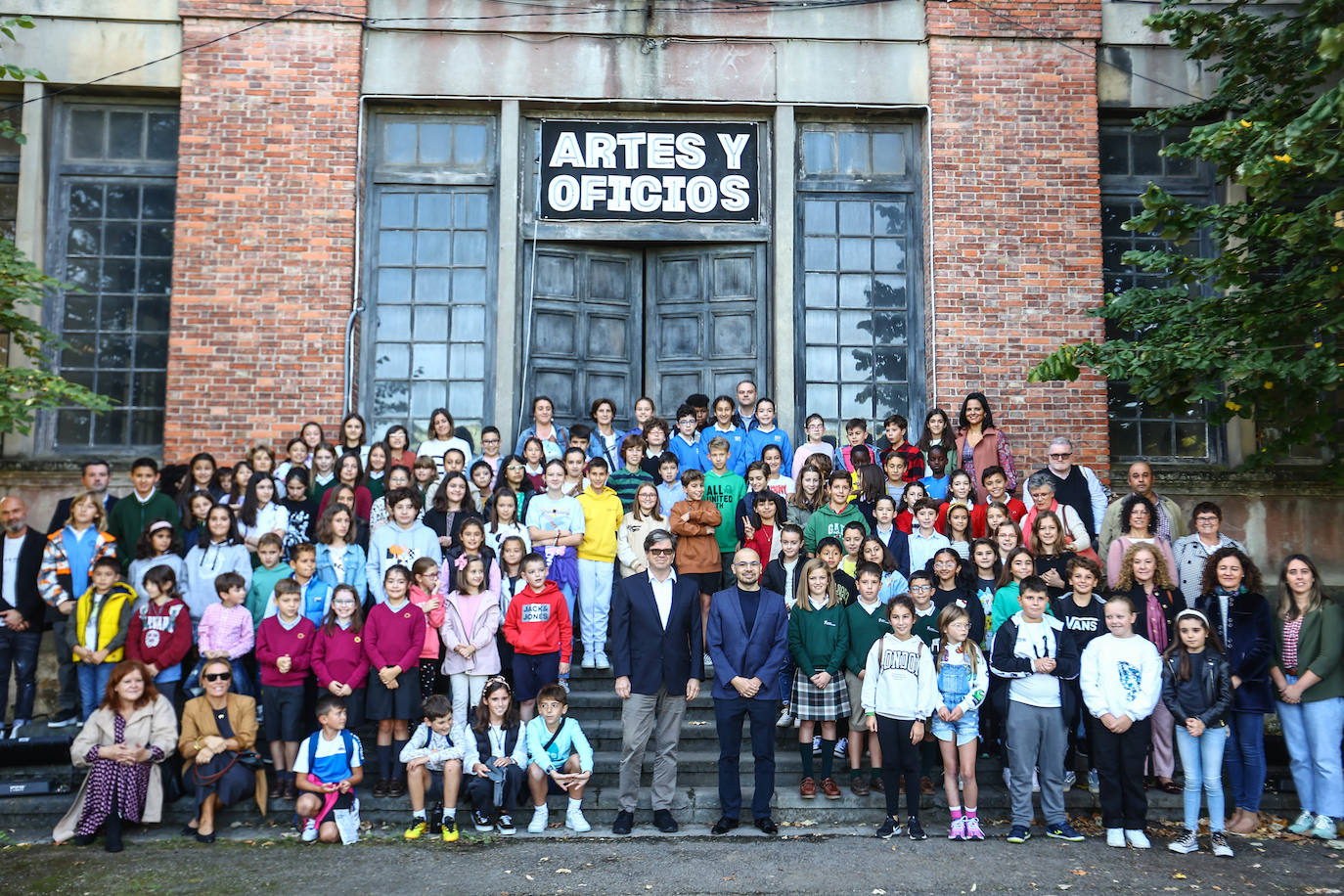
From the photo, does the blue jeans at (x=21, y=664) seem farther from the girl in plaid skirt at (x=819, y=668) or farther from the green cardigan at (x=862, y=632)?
the green cardigan at (x=862, y=632)

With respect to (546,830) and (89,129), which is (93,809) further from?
(89,129)

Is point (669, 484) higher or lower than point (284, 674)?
higher

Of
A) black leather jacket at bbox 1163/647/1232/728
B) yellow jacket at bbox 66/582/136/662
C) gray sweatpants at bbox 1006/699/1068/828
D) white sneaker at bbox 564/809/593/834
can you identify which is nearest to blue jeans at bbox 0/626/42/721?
yellow jacket at bbox 66/582/136/662

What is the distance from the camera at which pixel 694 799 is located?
27.3 feet

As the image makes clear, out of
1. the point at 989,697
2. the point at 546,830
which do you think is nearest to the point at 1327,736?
the point at 989,697

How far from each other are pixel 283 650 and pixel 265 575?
86 centimetres

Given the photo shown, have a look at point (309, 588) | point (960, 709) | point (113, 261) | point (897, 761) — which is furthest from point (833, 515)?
point (113, 261)

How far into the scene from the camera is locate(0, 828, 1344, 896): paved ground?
22.5 feet

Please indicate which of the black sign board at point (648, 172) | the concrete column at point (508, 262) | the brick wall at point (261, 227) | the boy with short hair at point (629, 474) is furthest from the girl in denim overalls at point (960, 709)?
the brick wall at point (261, 227)

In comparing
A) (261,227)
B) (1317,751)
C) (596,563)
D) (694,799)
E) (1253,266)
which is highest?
(261,227)

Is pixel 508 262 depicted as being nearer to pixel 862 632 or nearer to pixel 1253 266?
pixel 862 632

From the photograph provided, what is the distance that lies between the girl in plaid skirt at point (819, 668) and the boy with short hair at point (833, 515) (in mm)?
871

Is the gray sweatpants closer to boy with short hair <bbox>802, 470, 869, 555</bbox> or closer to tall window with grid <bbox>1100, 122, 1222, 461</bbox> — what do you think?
boy with short hair <bbox>802, 470, 869, 555</bbox>

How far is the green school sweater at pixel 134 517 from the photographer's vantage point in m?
9.67
